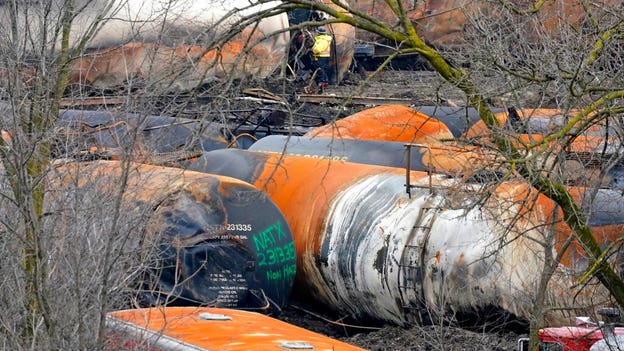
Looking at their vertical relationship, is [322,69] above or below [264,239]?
above

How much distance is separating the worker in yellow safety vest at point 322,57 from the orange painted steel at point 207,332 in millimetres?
18880

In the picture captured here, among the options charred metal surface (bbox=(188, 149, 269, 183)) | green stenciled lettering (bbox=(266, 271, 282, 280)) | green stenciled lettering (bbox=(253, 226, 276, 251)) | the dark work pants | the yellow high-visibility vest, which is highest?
the yellow high-visibility vest

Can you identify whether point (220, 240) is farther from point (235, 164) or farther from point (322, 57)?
point (322, 57)

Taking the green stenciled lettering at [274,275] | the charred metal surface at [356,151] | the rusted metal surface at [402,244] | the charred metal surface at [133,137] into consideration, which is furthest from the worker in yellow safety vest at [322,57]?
the green stenciled lettering at [274,275]

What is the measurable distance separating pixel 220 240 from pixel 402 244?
76.7 inches

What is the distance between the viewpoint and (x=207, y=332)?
6.83m

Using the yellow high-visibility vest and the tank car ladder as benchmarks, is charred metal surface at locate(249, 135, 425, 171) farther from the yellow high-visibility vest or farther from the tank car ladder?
the yellow high-visibility vest

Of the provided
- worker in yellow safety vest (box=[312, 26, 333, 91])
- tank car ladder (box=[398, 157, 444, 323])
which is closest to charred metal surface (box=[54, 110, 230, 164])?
tank car ladder (box=[398, 157, 444, 323])

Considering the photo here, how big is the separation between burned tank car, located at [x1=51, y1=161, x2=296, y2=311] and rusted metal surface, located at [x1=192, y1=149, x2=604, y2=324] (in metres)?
0.57

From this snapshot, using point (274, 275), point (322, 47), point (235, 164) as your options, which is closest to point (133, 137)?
point (274, 275)

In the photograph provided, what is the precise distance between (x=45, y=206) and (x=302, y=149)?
764cm

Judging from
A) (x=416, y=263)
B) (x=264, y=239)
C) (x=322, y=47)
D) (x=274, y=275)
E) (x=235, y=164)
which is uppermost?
(x=322, y=47)

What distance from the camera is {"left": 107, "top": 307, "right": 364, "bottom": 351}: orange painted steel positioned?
6160 millimetres

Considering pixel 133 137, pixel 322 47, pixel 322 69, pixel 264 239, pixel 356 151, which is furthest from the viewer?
pixel 322 69
